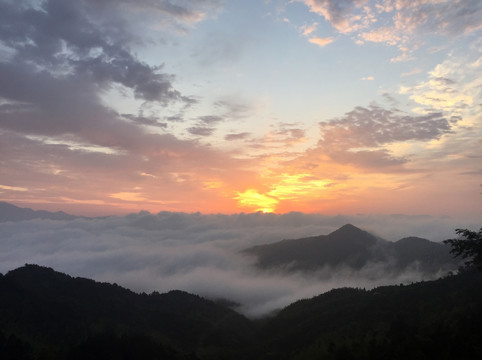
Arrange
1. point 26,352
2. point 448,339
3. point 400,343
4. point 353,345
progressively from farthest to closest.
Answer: point 26,352
point 353,345
point 400,343
point 448,339

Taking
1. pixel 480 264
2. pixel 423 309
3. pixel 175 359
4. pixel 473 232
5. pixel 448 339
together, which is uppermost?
pixel 473 232

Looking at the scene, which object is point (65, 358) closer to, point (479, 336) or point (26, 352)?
point (26, 352)

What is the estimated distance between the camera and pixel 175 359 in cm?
19888

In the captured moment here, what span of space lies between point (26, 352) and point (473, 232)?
8671 inches

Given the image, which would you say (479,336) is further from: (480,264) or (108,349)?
(108,349)

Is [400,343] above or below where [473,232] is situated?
below

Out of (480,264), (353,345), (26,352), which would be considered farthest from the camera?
(26,352)

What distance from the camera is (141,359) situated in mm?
196000

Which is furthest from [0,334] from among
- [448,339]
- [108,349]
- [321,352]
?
[448,339]

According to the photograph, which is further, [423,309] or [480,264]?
[423,309]

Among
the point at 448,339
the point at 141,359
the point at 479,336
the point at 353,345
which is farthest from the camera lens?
the point at 141,359

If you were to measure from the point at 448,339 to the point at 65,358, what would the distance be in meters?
189

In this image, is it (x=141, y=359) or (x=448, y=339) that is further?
(x=141, y=359)

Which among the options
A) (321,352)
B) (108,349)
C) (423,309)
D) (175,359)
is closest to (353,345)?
(321,352)
